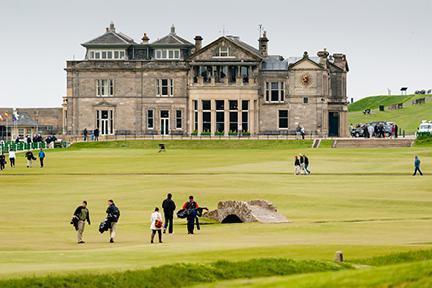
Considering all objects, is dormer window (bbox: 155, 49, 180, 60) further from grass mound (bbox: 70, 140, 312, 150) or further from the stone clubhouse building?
grass mound (bbox: 70, 140, 312, 150)

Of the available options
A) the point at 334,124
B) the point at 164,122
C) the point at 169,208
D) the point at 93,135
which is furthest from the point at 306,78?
the point at 169,208

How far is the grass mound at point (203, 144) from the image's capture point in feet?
408

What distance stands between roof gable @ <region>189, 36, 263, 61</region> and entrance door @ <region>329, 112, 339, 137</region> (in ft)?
34.8

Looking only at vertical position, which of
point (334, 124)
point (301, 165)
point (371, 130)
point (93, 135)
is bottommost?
point (301, 165)

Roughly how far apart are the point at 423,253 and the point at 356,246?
147 inches

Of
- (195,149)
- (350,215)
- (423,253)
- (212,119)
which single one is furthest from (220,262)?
(212,119)

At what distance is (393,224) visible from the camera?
49.8 metres

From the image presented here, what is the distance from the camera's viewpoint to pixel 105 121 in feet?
456

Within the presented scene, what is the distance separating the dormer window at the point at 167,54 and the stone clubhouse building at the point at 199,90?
0.36ft

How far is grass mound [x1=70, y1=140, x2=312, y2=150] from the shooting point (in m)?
124

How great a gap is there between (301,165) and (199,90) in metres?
52.0

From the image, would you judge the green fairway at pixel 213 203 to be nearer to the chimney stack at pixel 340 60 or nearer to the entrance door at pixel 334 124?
the entrance door at pixel 334 124

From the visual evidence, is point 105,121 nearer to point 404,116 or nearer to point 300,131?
point 300,131

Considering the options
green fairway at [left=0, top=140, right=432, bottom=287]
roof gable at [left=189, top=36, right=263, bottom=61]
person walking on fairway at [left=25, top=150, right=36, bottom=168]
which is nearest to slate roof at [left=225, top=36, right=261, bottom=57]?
roof gable at [left=189, top=36, right=263, bottom=61]
